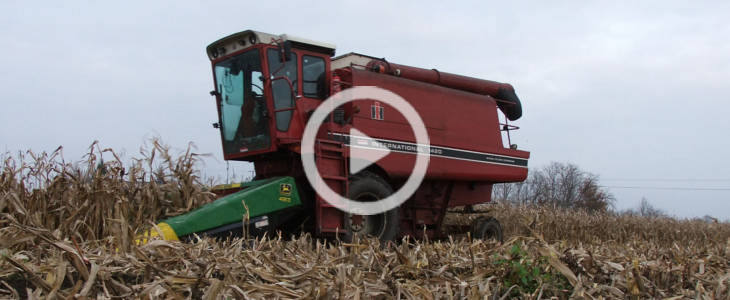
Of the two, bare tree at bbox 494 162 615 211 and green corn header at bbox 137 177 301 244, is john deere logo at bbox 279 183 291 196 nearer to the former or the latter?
green corn header at bbox 137 177 301 244

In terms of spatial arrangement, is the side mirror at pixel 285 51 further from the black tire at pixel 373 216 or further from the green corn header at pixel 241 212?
the black tire at pixel 373 216

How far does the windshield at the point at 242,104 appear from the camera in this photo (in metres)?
8.25

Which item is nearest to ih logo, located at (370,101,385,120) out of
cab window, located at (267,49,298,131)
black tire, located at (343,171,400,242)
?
black tire, located at (343,171,400,242)

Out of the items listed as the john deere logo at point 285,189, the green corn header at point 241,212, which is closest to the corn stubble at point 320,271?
the green corn header at point 241,212

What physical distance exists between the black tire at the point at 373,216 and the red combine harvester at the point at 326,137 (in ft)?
0.04

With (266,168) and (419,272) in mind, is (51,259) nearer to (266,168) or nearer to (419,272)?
(419,272)

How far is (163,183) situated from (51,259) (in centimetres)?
383

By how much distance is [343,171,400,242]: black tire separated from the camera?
26.4ft

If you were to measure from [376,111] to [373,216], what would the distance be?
1.48 metres

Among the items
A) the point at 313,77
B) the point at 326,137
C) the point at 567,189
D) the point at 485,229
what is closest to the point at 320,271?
the point at 326,137
